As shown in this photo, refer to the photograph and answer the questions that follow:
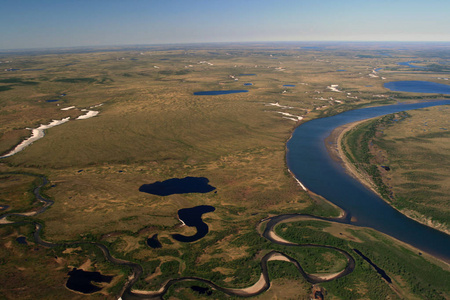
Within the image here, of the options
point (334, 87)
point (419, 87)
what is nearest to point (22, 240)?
point (334, 87)

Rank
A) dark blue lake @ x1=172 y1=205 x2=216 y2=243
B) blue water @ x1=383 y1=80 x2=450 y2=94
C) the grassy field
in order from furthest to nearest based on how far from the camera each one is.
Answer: blue water @ x1=383 y1=80 x2=450 y2=94 < dark blue lake @ x1=172 y1=205 x2=216 y2=243 < the grassy field

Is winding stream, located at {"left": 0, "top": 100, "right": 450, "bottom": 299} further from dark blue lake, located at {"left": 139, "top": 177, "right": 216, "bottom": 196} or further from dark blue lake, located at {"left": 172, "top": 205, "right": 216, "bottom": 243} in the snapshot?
dark blue lake, located at {"left": 139, "top": 177, "right": 216, "bottom": 196}

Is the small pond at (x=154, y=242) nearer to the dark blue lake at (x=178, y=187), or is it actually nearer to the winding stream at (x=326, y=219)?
the winding stream at (x=326, y=219)

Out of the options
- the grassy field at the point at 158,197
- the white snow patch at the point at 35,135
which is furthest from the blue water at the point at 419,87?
the white snow patch at the point at 35,135

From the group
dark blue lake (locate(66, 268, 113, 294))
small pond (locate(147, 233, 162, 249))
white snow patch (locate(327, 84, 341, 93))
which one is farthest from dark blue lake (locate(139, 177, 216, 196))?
white snow patch (locate(327, 84, 341, 93))

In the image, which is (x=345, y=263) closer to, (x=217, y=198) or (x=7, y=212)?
(x=217, y=198)

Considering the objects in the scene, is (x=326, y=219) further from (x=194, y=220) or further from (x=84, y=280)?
(x=84, y=280)
